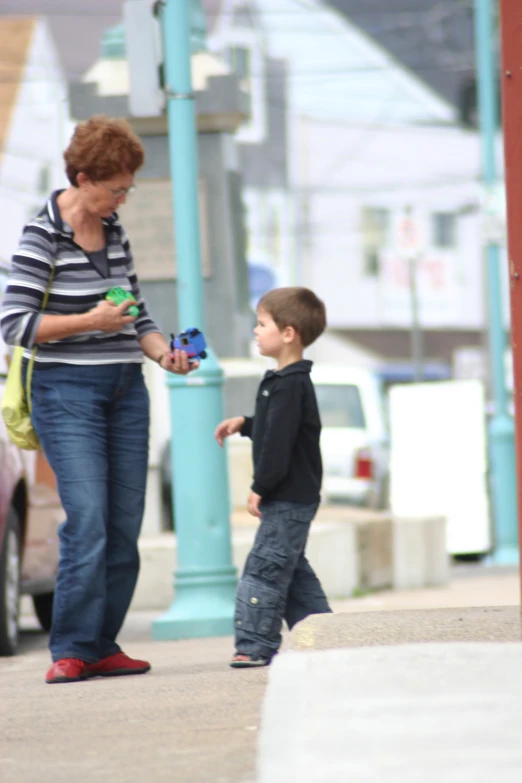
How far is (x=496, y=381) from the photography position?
16281mm

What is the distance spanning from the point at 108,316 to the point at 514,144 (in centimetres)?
129

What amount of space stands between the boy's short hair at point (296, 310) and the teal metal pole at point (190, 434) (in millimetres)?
1992

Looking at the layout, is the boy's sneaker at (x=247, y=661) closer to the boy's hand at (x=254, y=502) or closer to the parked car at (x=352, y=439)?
the boy's hand at (x=254, y=502)

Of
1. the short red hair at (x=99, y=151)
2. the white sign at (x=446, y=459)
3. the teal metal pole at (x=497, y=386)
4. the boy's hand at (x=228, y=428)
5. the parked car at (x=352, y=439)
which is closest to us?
the short red hair at (x=99, y=151)

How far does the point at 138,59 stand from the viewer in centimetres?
696

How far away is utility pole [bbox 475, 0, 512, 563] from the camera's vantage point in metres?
15.0

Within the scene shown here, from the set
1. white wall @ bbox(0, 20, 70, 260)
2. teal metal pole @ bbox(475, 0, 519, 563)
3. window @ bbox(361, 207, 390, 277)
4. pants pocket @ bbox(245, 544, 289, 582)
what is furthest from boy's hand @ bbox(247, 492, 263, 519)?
window @ bbox(361, 207, 390, 277)

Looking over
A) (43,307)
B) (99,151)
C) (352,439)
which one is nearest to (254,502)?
(43,307)

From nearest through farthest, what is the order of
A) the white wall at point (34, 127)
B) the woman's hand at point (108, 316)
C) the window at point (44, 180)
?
the woman's hand at point (108, 316) < the white wall at point (34, 127) < the window at point (44, 180)

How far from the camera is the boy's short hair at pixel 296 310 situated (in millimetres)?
4941

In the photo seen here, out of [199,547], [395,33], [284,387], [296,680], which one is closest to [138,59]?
[199,547]

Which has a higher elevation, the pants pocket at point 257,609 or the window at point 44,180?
the window at point 44,180

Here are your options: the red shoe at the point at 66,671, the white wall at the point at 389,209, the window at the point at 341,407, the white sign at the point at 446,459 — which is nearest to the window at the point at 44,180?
the window at the point at 341,407

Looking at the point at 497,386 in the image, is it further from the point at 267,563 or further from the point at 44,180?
the point at 267,563
